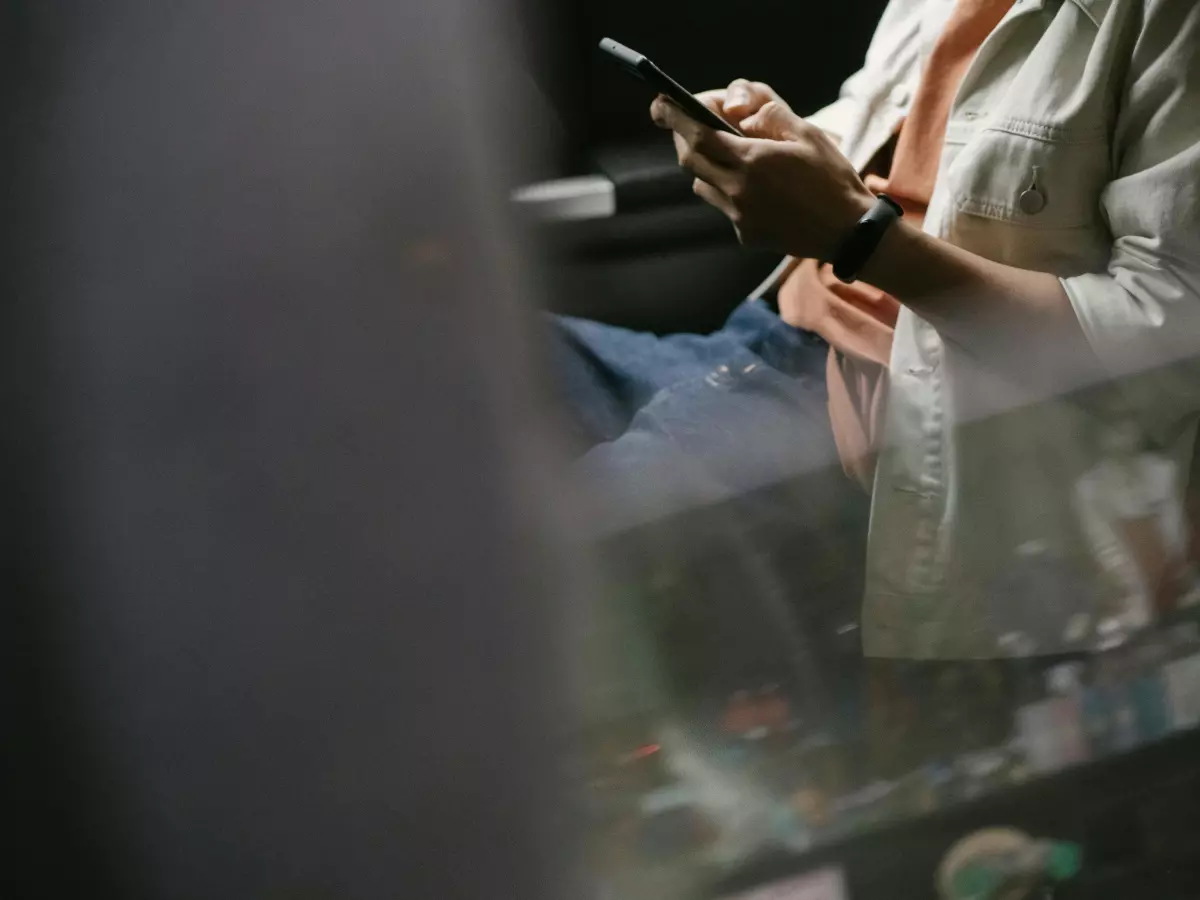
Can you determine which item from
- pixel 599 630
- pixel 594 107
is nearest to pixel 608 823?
pixel 599 630

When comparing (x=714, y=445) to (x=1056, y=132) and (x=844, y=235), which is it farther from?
(x=1056, y=132)

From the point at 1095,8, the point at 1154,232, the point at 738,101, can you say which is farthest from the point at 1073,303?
the point at 738,101

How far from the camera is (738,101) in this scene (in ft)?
2.66

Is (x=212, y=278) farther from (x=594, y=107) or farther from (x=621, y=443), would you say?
(x=594, y=107)

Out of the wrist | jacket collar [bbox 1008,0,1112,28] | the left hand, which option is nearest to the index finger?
the left hand

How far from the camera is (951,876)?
71cm

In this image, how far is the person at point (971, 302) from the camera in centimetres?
65

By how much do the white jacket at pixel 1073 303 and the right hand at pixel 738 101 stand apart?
0.50 feet

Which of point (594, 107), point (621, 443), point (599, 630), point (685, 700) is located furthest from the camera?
point (594, 107)

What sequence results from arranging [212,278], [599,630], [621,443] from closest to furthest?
1. [212,278]
2. [599,630]
3. [621,443]

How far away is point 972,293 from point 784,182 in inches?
6.0

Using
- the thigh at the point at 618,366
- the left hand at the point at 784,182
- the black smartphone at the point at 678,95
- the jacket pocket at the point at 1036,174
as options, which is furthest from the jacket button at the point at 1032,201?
the thigh at the point at 618,366

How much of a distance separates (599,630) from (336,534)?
6.0 inches

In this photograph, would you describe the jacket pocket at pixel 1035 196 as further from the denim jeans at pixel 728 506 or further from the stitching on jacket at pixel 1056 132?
the denim jeans at pixel 728 506
